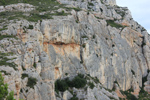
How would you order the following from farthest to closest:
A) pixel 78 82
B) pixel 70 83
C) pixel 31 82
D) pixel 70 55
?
1. pixel 70 55
2. pixel 70 83
3. pixel 78 82
4. pixel 31 82

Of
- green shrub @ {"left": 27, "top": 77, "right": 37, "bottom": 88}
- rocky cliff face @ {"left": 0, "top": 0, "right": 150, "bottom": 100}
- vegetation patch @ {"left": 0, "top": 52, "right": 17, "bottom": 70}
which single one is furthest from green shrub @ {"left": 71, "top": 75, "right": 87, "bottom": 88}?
vegetation patch @ {"left": 0, "top": 52, "right": 17, "bottom": 70}

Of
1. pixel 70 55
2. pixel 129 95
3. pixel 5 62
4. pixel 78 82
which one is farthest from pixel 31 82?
pixel 129 95

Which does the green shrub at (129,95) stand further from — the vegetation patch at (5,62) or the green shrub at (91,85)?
the vegetation patch at (5,62)

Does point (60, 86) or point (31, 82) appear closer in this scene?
point (31, 82)

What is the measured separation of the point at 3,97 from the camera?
14.4 m

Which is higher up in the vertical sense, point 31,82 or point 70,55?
point 31,82

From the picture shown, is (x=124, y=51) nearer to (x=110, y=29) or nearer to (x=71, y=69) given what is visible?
(x=110, y=29)

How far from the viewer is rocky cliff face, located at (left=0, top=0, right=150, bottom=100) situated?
24.8 metres

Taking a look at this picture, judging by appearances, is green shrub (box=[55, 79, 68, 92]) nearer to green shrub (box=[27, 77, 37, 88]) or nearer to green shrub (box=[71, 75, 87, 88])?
green shrub (box=[71, 75, 87, 88])

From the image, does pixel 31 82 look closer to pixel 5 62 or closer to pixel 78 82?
pixel 5 62

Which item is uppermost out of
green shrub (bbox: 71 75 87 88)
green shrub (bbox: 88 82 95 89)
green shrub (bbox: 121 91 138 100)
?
green shrub (bbox: 71 75 87 88)

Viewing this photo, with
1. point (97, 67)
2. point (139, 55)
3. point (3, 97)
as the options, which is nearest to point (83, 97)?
point (97, 67)

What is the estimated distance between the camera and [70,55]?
40.5 m

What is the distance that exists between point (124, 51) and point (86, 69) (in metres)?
19.8
